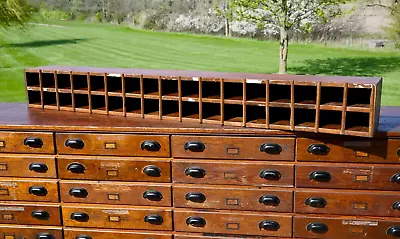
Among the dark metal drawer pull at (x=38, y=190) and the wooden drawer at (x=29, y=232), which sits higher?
the dark metal drawer pull at (x=38, y=190)

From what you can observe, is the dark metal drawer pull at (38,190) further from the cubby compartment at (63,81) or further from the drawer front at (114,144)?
the cubby compartment at (63,81)

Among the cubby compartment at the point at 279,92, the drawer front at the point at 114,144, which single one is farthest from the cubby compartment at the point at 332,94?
the drawer front at the point at 114,144

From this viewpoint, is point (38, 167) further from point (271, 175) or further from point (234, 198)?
point (271, 175)

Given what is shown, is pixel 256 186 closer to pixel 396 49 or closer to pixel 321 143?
pixel 321 143

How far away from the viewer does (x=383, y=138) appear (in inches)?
187

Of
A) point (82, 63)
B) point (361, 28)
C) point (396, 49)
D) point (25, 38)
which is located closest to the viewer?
point (82, 63)

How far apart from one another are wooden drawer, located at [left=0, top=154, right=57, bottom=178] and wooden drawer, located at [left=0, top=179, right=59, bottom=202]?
7 centimetres

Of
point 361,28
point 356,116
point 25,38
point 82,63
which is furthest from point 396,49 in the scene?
point 25,38

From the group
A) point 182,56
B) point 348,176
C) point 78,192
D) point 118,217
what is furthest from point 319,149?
point 182,56

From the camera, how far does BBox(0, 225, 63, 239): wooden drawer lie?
5621 mm

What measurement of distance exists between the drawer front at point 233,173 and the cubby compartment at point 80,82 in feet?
5.15

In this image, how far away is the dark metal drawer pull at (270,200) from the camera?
16.8ft

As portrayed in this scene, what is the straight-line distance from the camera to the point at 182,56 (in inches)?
1165

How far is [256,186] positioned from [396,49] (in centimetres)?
2763
